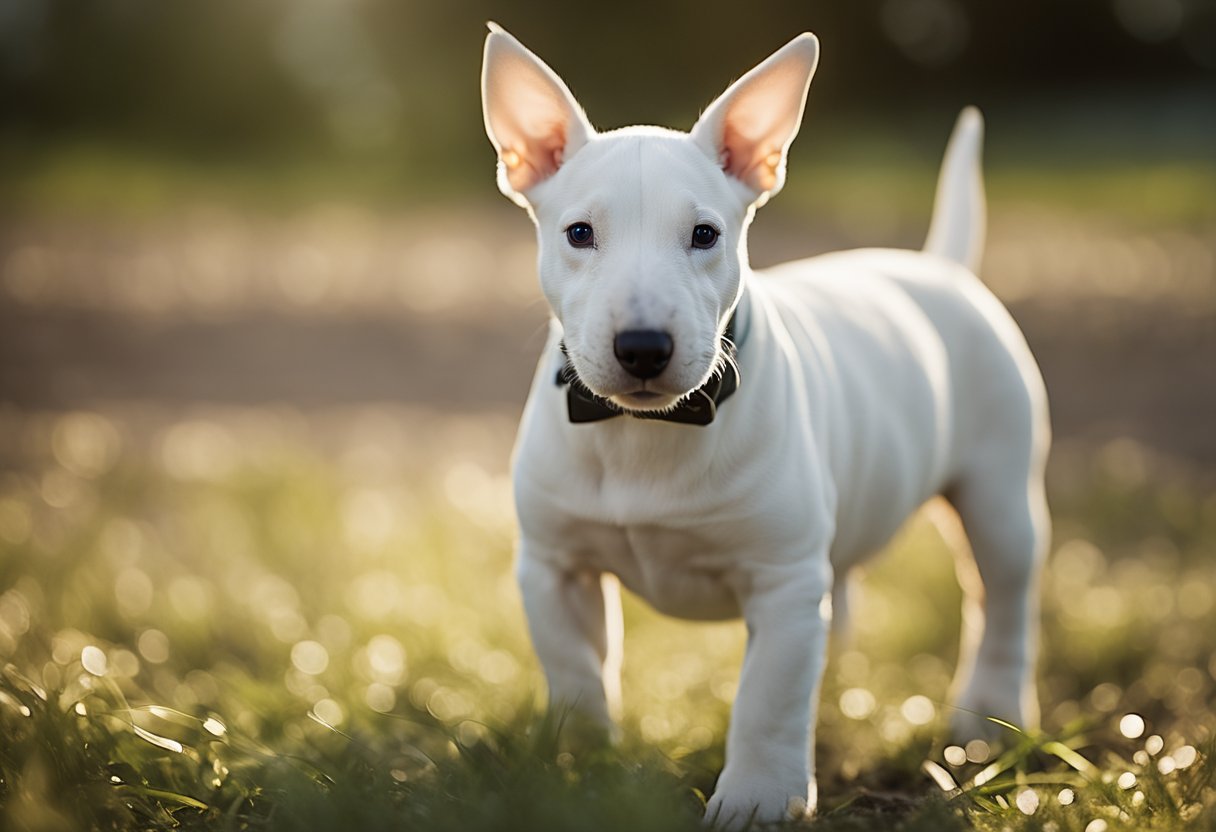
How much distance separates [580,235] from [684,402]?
459 mm

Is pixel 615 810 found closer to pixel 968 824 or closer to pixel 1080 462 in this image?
pixel 968 824

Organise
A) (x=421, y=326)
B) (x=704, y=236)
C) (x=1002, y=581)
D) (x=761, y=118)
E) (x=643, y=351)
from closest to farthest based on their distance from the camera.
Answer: (x=643, y=351) < (x=704, y=236) < (x=761, y=118) < (x=1002, y=581) < (x=421, y=326)

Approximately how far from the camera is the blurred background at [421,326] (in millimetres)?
4859

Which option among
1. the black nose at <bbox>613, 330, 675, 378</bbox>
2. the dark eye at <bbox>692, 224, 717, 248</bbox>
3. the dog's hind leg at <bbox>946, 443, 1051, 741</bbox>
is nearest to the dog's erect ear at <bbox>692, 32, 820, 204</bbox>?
the dark eye at <bbox>692, 224, 717, 248</bbox>

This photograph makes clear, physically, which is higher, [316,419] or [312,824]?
[312,824]

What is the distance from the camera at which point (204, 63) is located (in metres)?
16.1

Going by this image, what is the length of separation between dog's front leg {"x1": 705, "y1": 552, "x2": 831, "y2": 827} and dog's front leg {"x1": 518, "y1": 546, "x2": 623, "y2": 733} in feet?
1.45

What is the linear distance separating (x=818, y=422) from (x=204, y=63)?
1454 centimetres

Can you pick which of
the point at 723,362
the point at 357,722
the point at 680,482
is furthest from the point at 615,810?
the point at 357,722

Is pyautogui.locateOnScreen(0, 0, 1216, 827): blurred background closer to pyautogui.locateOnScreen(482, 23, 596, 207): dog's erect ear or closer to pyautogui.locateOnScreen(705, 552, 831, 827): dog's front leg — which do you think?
pyautogui.locateOnScreen(705, 552, 831, 827): dog's front leg

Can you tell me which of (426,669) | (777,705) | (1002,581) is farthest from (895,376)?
(426,669)

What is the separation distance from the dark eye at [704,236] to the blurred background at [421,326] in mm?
1502

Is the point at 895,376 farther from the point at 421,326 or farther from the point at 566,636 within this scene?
the point at 421,326

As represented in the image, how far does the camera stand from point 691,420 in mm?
3070
